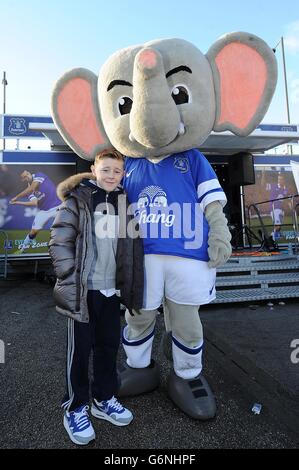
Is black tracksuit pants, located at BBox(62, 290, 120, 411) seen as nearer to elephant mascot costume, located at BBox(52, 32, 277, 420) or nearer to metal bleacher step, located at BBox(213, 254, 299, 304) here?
elephant mascot costume, located at BBox(52, 32, 277, 420)

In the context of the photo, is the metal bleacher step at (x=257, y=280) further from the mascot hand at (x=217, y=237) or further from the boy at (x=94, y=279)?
the boy at (x=94, y=279)

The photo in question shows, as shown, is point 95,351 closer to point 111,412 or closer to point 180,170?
point 111,412

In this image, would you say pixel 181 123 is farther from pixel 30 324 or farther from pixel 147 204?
pixel 30 324

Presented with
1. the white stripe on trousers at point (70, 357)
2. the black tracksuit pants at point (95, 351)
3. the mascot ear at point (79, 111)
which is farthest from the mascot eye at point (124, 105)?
the white stripe on trousers at point (70, 357)

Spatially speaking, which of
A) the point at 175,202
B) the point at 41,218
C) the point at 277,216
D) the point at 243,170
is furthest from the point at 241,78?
the point at 277,216

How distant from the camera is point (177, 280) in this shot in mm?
2170

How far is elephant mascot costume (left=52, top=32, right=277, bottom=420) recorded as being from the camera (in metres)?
2.11

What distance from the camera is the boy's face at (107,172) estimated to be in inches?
80.0

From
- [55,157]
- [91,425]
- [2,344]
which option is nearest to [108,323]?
[91,425]

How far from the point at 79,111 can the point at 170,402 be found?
2.09m

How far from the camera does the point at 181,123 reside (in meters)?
2.12

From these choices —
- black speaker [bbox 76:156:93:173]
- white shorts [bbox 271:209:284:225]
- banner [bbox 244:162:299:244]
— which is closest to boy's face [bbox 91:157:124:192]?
black speaker [bbox 76:156:93:173]

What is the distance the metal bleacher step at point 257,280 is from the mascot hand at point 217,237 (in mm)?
2666

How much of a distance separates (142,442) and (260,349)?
5.99 ft
